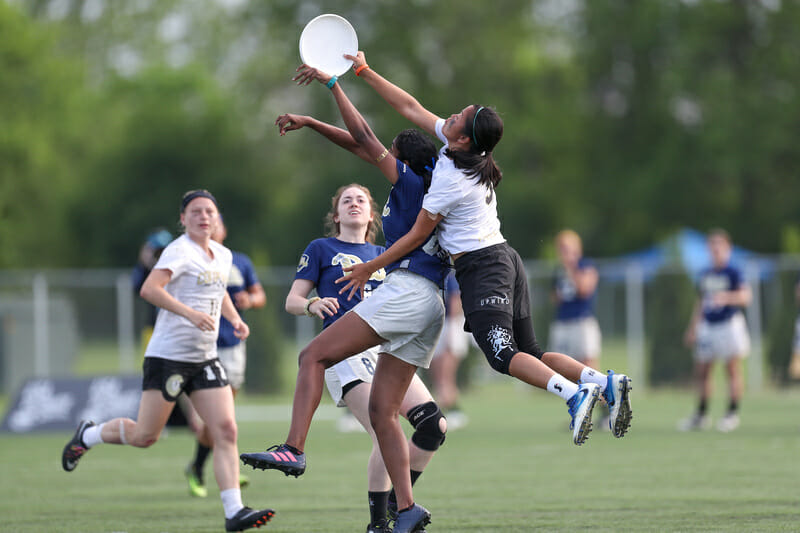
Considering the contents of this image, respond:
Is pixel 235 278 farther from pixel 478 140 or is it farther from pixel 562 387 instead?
pixel 562 387

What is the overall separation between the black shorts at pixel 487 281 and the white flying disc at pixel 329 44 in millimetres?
1354

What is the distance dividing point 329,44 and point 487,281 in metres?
1.70

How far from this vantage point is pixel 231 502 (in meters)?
7.03

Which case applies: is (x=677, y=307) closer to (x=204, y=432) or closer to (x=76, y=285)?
(x=76, y=285)

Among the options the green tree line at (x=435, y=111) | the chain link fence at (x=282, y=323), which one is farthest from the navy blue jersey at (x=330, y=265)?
the green tree line at (x=435, y=111)

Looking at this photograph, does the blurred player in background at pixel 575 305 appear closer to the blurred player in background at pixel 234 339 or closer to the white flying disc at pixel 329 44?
the blurred player in background at pixel 234 339

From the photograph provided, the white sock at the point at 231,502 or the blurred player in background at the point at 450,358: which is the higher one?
the blurred player in background at the point at 450,358

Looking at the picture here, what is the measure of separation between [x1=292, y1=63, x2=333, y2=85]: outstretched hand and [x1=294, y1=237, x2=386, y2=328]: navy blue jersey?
1139 millimetres

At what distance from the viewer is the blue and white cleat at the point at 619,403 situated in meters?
6.09

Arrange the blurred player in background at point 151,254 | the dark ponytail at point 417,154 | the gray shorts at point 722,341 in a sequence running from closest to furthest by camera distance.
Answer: the dark ponytail at point 417,154 → the blurred player in background at point 151,254 → the gray shorts at point 722,341

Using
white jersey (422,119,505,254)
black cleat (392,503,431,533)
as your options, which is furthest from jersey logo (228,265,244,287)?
black cleat (392,503,431,533)

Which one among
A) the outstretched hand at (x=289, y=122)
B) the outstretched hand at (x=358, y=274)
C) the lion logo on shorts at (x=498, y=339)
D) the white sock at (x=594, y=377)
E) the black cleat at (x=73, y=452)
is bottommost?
the black cleat at (x=73, y=452)

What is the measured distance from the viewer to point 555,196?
4878 centimetres

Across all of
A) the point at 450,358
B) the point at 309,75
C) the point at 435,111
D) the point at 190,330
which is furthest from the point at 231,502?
the point at 435,111
